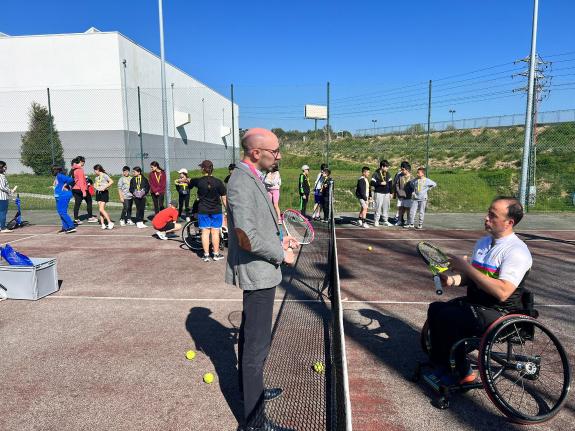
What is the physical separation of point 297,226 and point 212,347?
16.5 ft

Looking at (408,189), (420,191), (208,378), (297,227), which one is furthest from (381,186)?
(208,378)

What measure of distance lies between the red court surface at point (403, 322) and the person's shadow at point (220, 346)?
986mm

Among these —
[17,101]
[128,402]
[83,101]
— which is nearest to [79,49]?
[83,101]

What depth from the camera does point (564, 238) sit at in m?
10.3

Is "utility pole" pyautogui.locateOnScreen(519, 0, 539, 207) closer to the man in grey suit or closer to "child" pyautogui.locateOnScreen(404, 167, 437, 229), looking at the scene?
"child" pyautogui.locateOnScreen(404, 167, 437, 229)

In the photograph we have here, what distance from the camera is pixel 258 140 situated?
2.72 meters

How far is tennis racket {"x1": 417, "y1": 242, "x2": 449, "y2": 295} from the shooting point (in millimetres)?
3363

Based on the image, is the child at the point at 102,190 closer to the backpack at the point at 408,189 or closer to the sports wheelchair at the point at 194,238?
the sports wheelchair at the point at 194,238

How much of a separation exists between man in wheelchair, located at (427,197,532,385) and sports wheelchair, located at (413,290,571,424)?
0.22 feet

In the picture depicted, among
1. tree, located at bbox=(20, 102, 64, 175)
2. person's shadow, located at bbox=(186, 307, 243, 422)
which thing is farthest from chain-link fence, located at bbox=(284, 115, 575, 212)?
tree, located at bbox=(20, 102, 64, 175)

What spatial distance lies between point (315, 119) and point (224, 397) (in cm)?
1483

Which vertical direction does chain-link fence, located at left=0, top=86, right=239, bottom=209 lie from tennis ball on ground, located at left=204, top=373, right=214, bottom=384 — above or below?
above

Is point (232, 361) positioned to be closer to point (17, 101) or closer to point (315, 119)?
point (315, 119)

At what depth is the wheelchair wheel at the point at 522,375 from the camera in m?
2.99
